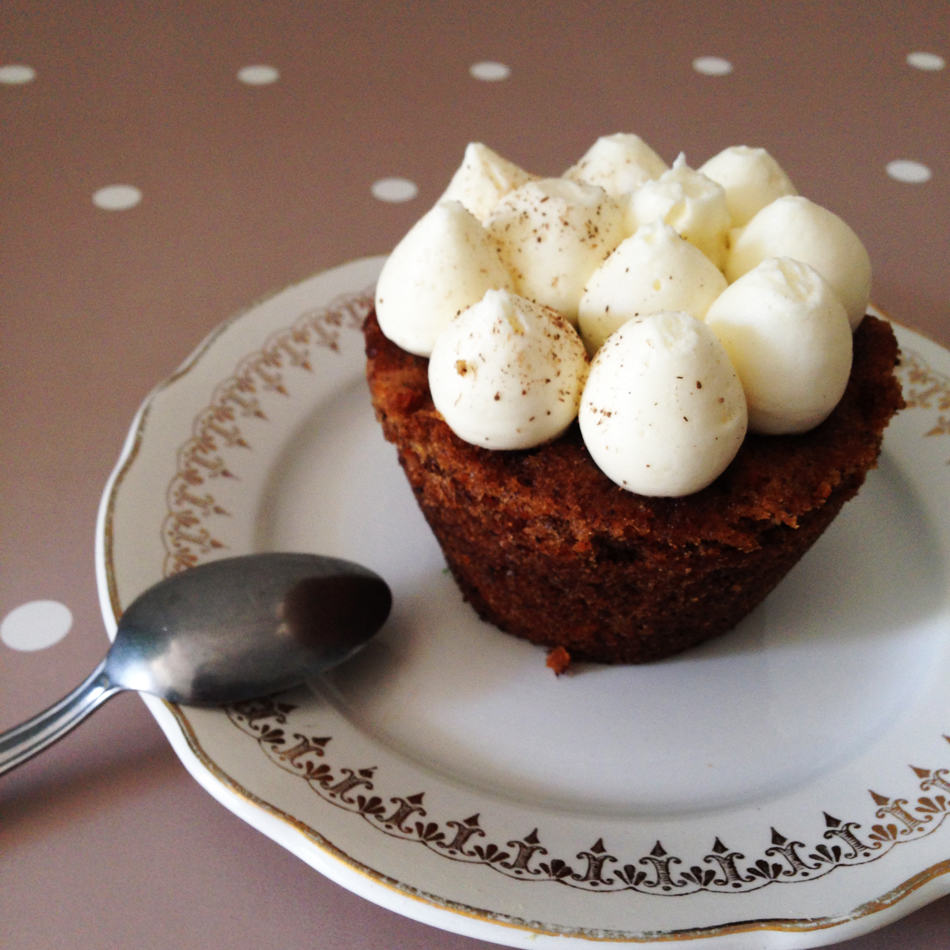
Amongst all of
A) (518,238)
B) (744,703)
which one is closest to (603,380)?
(518,238)

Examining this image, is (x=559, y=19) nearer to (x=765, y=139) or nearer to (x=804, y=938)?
(x=765, y=139)

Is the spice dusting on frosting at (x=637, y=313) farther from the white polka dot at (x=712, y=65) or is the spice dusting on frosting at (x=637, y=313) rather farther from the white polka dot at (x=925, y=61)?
the white polka dot at (x=925, y=61)

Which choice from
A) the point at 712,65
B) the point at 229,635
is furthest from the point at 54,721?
the point at 712,65

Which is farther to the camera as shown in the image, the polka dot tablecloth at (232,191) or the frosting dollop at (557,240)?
the frosting dollop at (557,240)

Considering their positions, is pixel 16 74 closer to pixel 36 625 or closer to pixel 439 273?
pixel 36 625

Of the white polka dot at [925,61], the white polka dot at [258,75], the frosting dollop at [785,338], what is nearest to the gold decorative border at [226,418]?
the frosting dollop at [785,338]

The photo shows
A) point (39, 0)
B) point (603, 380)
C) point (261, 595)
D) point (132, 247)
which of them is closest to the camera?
point (603, 380)
